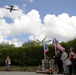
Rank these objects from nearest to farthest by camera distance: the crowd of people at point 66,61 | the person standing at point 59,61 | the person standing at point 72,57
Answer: the person standing at point 72,57, the crowd of people at point 66,61, the person standing at point 59,61

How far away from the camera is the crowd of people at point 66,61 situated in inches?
723

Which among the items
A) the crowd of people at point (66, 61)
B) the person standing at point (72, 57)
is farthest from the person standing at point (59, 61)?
the person standing at point (72, 57)

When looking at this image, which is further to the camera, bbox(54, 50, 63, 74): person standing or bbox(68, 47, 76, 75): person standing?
bbox(54, 50, 63, 74): person standing

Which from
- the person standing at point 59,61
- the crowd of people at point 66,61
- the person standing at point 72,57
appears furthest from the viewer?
the person standing at point 59,61

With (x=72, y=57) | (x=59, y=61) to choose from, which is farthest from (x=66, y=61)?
(x=59, y=61)

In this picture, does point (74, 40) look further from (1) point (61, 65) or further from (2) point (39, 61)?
(2) point (39, 61)

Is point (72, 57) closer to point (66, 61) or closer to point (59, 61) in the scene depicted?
point (66, 61)

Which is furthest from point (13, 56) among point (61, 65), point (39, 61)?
point (61, 65)

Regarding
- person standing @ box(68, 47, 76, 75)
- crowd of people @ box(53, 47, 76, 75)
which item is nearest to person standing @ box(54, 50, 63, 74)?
crowd of people @ box(53, 47, 76, 75)

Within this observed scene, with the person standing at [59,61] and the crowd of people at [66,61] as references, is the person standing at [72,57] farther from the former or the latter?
the person standing at [59,61]

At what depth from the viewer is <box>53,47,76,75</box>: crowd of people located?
60.2 feet

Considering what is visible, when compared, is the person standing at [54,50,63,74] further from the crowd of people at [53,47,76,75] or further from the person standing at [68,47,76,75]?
the person standing at [68,47,76,75]

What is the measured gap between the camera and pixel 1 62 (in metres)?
37.8

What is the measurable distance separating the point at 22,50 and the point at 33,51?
5.20 ft
